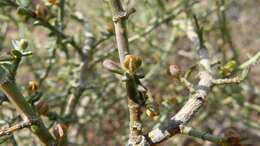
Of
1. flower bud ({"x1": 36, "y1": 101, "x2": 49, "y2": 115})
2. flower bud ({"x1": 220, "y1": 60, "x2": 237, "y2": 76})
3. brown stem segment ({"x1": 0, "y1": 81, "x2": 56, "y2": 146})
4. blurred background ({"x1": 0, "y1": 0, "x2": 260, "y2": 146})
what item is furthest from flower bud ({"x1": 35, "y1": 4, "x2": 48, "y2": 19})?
flower bud ({"x1": 220, "y1": 60, "x2": 237, "y2": 76})

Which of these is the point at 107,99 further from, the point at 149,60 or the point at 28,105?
the point at 28,105

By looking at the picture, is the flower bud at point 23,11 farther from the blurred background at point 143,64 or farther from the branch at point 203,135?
the branch at point 203,135

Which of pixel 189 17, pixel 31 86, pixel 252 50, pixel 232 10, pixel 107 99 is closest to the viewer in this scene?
pixel 31 86

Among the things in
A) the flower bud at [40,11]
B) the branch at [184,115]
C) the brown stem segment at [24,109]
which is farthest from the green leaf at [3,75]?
the flower bud at [40,11]

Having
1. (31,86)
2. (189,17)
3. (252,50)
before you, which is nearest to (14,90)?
(31,86)

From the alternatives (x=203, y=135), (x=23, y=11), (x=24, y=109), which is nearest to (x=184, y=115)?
(x=203, y=135)

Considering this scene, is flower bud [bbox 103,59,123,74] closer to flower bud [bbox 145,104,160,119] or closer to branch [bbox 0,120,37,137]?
flower bud [bbox 145,104,160,119]
